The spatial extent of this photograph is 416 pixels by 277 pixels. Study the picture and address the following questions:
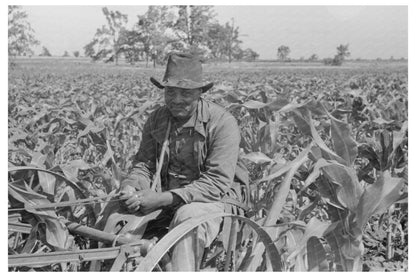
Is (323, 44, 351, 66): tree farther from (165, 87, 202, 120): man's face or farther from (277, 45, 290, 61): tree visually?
(165, 87, 202, 120): man's face

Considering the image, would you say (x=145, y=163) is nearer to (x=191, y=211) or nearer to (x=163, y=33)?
(x=191, y=211)

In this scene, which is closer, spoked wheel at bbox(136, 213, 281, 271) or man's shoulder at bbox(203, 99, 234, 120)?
spoked wheel at bbox(136, 213, 281, 271)

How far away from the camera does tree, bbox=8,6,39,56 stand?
1914 cm

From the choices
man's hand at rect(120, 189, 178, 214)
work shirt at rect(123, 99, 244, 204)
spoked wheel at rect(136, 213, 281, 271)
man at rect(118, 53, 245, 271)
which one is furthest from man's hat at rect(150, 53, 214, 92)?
spoked wheel at rect(136, 213, 281, 271)

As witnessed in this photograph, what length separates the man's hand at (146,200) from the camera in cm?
222

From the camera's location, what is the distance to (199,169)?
2.57 meters

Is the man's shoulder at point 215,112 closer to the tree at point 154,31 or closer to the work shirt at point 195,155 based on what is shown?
the work shirt at point 195,155

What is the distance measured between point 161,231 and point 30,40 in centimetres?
1896

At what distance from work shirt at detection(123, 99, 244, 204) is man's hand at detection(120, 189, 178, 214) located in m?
0.06

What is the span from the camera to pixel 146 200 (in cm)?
225

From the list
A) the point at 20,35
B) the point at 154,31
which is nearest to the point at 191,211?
the point at 20,35

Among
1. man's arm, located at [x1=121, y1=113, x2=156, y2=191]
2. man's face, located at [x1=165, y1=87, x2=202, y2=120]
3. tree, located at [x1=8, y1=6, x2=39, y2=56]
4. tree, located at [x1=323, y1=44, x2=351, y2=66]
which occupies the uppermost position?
tree, located at [x1=323, y1=44, x2=351, y2=66]

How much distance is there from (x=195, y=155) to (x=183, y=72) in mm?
424

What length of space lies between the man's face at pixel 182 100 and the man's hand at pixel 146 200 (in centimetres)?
42
